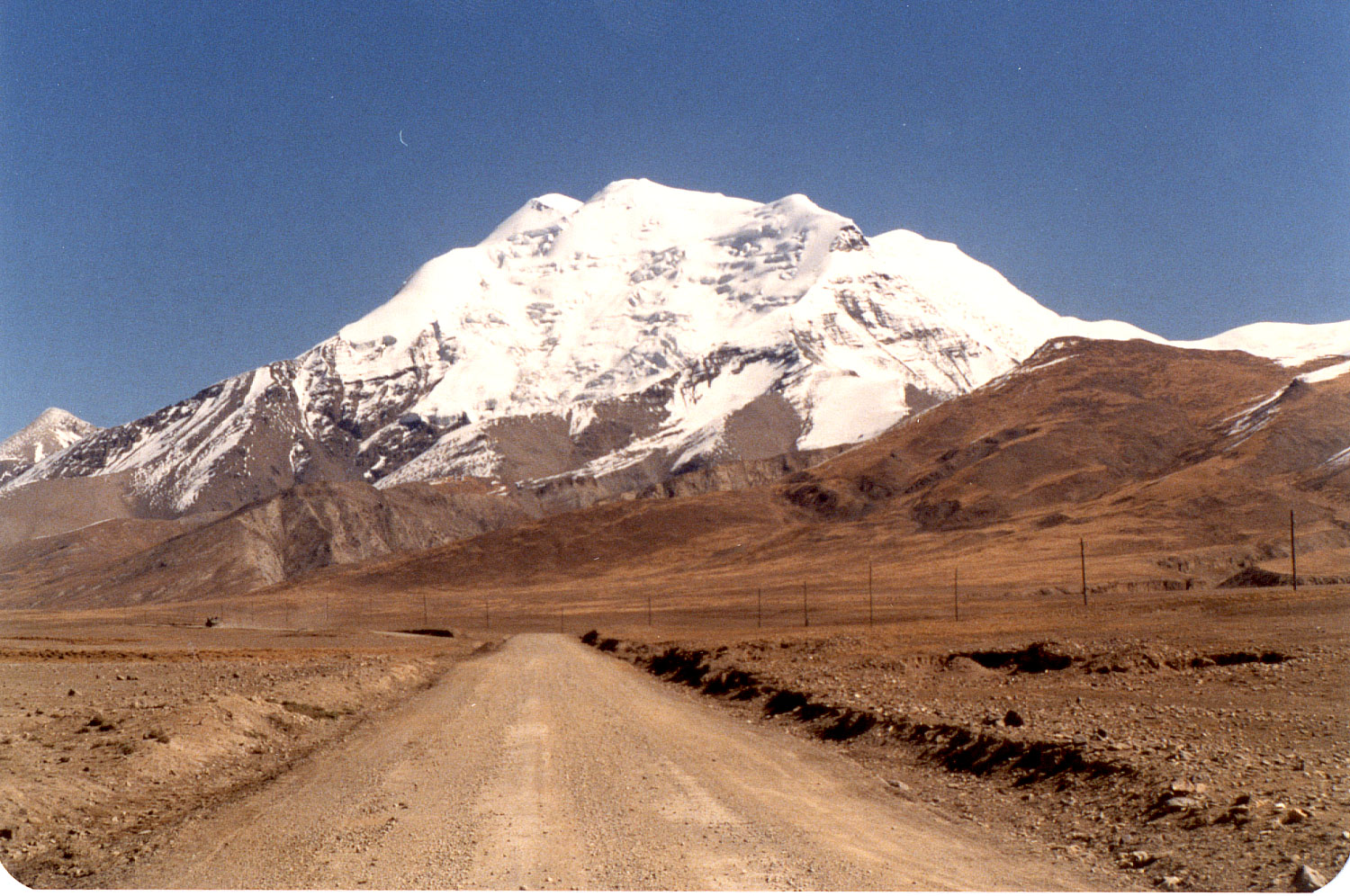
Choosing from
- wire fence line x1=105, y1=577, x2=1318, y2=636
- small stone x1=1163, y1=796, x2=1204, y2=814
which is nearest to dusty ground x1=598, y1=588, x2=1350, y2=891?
small stone x1=1163, y1=796, x2=1204, y2=814

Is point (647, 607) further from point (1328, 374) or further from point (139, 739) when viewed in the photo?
point (1328, 374)

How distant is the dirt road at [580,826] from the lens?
9.19 meters

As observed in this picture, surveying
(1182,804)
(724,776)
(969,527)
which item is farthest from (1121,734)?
(969,527)

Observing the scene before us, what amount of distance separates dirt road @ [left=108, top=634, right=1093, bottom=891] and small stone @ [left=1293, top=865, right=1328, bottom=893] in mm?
1668

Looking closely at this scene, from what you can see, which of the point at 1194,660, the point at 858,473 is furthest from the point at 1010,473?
the point at 1194,660

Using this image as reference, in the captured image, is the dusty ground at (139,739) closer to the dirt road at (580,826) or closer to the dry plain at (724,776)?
the dry plain at (724,776)

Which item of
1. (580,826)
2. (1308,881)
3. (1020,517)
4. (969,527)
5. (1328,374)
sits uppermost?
(1328,374)

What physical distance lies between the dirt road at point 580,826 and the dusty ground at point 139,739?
0.82 meters

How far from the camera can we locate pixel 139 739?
1664 centimetres

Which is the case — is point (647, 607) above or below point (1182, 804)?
below

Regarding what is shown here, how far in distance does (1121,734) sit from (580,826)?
8.32 metres

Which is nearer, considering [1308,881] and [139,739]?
[1308,881]

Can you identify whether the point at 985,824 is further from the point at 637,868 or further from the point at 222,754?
the point at 222,754

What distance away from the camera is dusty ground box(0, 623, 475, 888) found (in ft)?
37.0
